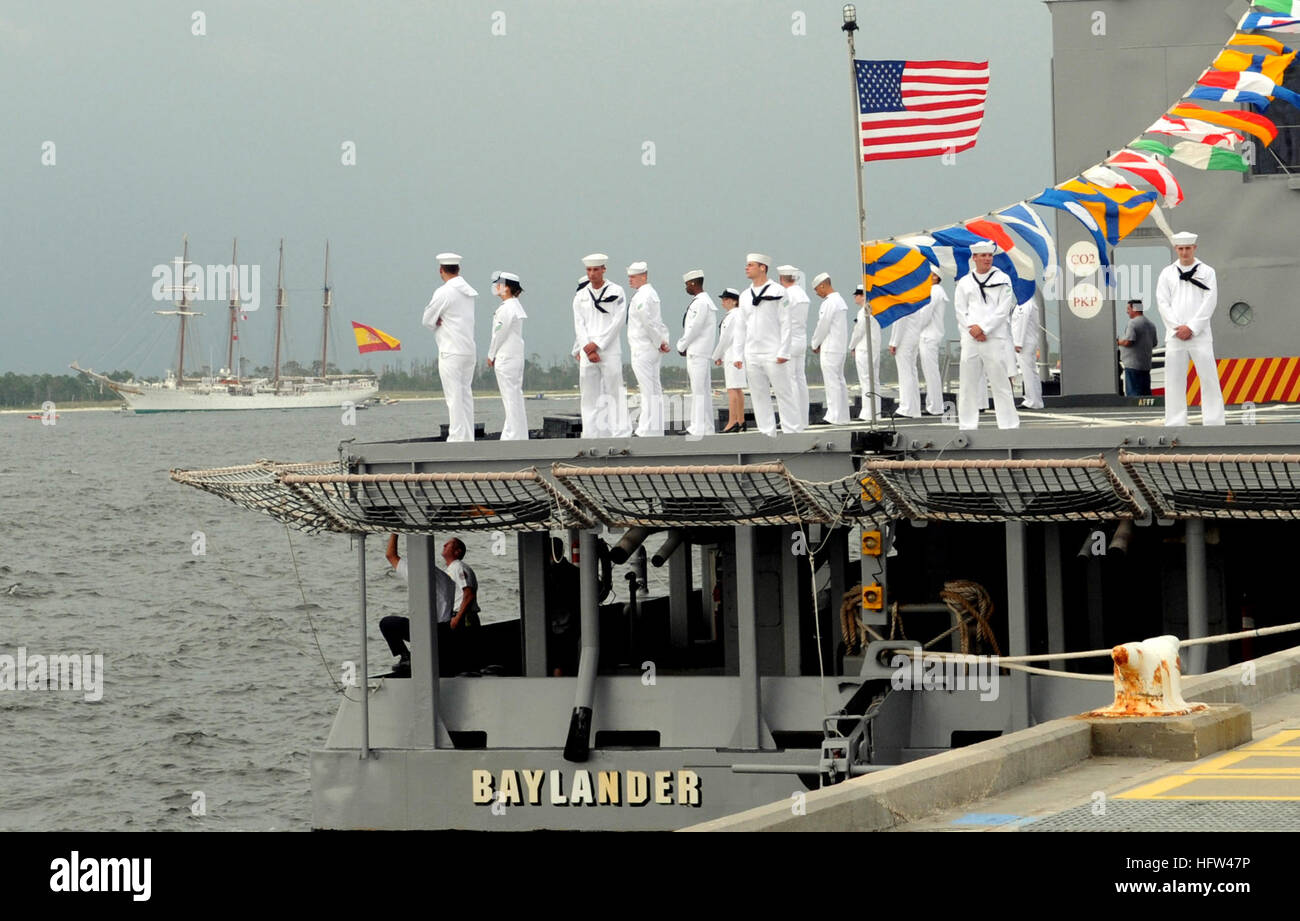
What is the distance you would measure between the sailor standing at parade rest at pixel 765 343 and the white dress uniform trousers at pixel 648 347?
1.00 metres

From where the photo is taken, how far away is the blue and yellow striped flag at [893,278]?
16.5 metres

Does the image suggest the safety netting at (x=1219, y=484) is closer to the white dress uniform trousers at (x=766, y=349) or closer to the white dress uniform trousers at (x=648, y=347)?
the white dress uniform trousers at (x=766, y=349)

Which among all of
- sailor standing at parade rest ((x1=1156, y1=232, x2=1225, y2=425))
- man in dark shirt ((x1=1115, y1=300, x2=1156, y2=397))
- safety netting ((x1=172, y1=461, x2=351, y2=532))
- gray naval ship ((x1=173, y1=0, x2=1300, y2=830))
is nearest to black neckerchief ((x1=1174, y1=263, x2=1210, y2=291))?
sailor standing at parade rest ((x1=1156, y1=232, x2=1225, y2=425))

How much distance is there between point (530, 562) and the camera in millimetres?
18438

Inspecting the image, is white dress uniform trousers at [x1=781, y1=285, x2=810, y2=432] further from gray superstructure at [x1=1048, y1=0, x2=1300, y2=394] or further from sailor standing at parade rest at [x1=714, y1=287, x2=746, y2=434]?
gray superstructure at [x1=1048, y1=0, x2=1300, y2=394]

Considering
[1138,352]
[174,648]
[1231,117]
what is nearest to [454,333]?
[1231,117]

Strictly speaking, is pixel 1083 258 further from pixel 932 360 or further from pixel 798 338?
pixel 798 338

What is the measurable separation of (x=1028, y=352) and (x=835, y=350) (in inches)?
162

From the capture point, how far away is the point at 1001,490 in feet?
51.3

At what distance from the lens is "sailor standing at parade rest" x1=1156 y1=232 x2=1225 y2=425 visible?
16.2 m

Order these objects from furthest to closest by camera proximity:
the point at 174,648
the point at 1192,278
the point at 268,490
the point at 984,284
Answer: the point at 174,648 → the point at 268,490 → the point at 984,284 → the point at 1192,278

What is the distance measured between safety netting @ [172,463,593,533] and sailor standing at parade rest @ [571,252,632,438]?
64.0 inches

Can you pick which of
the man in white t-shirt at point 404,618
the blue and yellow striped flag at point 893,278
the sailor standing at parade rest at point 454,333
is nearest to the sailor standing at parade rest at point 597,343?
the sailor standing at parade rest at point 454,333
